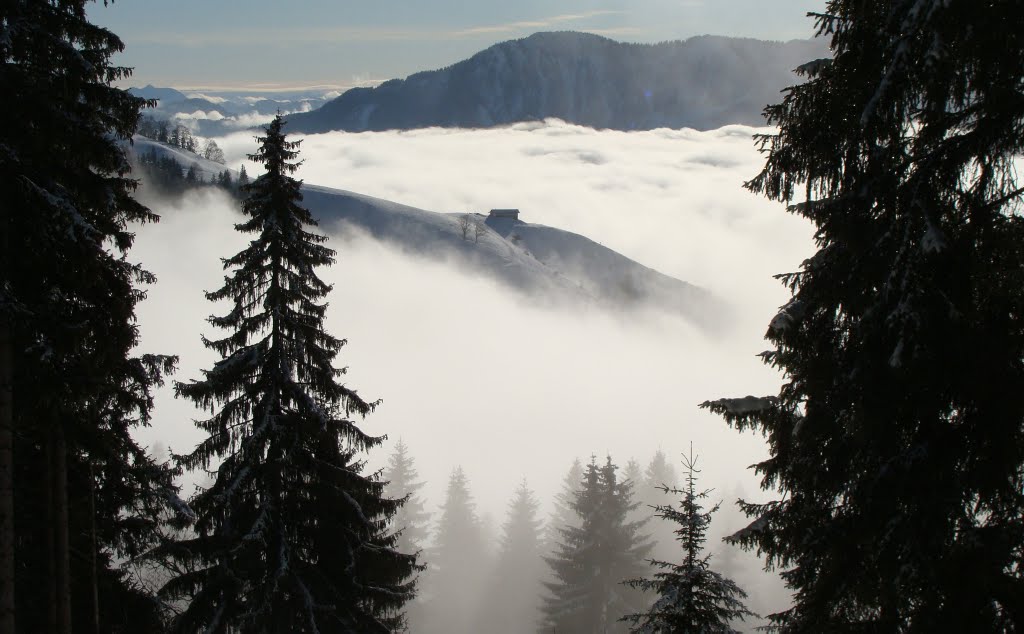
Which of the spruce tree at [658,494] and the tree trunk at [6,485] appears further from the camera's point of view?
the spruce tree at [658,494]

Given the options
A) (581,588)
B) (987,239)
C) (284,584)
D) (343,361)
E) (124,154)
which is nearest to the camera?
(987,239)

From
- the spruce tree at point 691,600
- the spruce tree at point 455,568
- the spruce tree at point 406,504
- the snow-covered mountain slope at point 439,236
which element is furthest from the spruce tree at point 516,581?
the snow-covered mountain slope at point 439,236

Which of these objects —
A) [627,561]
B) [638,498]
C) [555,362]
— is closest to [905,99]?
[627,561]

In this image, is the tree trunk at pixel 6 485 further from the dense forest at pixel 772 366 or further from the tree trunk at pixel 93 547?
the tree trunk at pixel 93 547

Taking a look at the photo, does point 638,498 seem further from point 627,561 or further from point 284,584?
point 284,584

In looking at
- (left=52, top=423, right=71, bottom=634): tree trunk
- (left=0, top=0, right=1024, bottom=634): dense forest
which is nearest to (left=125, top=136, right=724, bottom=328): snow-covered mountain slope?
(left=0, top=0, right=1024, bottom=634): dense forest

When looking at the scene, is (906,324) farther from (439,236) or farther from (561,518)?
(439,236)

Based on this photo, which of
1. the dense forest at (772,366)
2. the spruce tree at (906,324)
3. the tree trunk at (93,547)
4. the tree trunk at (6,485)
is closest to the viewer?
the spruce tree at (906,324)

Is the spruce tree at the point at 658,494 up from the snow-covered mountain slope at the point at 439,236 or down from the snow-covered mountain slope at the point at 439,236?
down

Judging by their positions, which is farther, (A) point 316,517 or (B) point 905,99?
(A) point 316,517
